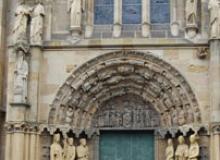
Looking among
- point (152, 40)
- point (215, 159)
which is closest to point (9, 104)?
point (152, 40)

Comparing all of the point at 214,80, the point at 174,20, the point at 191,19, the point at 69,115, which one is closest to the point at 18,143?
the point at 69,115

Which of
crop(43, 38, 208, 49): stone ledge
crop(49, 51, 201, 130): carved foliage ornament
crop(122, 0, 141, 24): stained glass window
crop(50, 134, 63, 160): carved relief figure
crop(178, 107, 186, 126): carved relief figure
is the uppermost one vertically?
crop(122, 0, 141, 24): stained glass window

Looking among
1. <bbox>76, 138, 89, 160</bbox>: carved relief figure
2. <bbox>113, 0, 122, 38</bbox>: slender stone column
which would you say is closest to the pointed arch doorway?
<bbox>76, 138, 89, 160</bbox>: carved relief figure

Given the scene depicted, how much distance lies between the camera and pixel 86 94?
1786cm

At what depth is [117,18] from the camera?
59.9 feet

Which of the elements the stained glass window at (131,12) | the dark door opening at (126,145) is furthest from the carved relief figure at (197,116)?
the stained glass window at (131,12)

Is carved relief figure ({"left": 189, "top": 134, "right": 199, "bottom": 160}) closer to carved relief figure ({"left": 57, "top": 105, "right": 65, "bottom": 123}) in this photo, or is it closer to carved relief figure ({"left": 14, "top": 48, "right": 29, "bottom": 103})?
Result: carved relief figure ({"left": 57, "top": 105, "right": 65, "bottom": 123})

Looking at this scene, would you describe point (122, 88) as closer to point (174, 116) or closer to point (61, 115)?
point (174, 116)

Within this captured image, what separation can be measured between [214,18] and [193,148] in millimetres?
3234

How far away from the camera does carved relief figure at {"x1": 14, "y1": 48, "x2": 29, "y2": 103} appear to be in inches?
674

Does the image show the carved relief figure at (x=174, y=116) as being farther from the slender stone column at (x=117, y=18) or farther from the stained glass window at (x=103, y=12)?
the stained glass window at (x=103, y=12)

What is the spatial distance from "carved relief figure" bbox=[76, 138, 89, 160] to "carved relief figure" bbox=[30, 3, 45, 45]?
2.74 metres

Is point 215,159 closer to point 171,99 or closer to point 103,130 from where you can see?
point 171,99

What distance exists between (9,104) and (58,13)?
9.38ft
